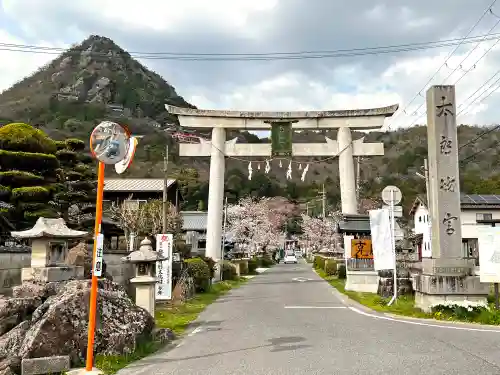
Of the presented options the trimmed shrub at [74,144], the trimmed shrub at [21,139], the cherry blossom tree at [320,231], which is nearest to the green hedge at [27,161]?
the trimmed shrub at [21,139]

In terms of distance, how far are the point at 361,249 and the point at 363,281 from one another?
217 centimetres

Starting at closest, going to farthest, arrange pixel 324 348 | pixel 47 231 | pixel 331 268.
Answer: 1. pixel 324 348
2. pixel 47 231
3. pixel 331 268

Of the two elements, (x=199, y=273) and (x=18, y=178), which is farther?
(x=199, y=273)

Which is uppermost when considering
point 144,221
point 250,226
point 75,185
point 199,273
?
point 75,185

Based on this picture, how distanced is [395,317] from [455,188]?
386 cm

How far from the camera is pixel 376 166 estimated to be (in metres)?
93.0

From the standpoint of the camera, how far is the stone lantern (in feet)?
37.3

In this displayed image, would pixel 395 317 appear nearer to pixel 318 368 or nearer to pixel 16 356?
pixel 318 368

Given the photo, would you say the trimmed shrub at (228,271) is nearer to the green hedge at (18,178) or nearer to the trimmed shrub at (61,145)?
the trimmed shrub at (61,145)

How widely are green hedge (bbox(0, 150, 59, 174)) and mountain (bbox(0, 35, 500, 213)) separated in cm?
3498

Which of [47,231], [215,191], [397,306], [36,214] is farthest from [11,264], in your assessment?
[215,191]

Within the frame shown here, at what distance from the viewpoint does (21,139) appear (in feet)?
63.7

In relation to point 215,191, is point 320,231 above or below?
below

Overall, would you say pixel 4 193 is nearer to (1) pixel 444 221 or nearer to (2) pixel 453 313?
(1) pixel 444 221
